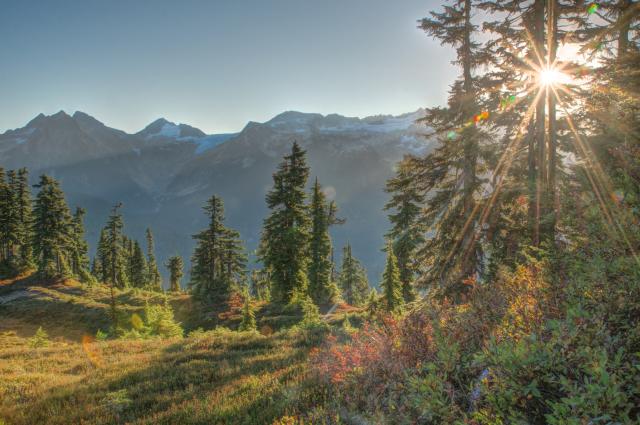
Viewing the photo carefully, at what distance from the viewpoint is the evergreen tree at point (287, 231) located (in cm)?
3234

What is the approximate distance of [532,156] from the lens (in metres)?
12.0

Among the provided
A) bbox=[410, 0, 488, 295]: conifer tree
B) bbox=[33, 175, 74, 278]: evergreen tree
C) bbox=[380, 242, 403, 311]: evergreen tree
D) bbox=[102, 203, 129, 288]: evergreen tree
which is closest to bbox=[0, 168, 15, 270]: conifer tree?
bbox=[33, 175, 74, 278]: evergreen tree

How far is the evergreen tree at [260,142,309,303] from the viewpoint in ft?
106

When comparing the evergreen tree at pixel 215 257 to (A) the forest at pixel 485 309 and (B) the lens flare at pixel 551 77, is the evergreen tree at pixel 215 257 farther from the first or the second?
(B) the lens flare at pixel 551 77

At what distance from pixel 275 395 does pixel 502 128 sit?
1385cm

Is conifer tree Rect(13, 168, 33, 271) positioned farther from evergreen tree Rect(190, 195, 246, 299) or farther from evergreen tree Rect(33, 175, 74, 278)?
evergreen tree Rect(190, 195, 246, 299)

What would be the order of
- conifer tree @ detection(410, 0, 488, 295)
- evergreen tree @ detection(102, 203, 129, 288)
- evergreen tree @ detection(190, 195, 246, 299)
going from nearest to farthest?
conifer tree @ detection(410, 0, 488, 295) < evergreen tree @ detection(190, 195, 246, 299) < evergreen tree @ detection(102, 203, 129, 288)

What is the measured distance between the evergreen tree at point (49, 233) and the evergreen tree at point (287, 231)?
115 feet

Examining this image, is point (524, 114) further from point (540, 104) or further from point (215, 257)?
point (215, 257)

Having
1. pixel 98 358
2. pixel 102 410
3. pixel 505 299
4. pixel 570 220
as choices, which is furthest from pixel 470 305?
pixel 98 358

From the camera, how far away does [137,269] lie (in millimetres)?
68000

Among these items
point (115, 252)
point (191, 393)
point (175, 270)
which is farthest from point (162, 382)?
point (175, 270)

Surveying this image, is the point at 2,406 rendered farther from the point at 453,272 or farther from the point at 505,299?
the point at 453,272

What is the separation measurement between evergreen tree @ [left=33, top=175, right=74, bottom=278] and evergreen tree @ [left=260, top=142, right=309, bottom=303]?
35041 millimetres
